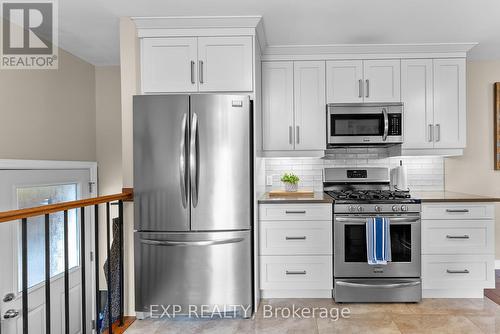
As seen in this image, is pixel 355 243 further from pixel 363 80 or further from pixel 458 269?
pixel 363 80

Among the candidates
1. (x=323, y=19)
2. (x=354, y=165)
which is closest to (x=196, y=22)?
(x=323, y=19)

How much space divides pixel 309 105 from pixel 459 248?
6.17 ft

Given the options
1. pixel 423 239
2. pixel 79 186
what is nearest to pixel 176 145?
pixel 79 186

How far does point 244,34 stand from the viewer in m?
3.01

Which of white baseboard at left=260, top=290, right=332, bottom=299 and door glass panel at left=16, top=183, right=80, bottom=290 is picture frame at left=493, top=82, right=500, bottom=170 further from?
door glass panel at left=16, top=183, right=80, bottom=290

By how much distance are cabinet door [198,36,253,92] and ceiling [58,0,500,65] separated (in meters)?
0.23

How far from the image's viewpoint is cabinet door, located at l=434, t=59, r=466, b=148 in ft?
12.1

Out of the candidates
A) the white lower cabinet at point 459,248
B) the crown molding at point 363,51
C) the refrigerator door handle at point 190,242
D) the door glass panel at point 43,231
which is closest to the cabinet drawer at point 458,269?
the white lower cabinet at point 459,248

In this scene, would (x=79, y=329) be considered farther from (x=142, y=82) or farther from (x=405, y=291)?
(x=405, y=291)

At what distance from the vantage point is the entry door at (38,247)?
2941 mm

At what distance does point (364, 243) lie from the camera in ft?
10.7

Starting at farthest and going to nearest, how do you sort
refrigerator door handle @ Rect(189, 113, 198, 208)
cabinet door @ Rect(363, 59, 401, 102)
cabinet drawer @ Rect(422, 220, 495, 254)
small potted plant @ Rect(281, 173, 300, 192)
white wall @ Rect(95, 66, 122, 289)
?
1. white wall @ Rect(95, 66, 122, 289)
2. small potted plant @ Rect(281, 173, 300, 192)
3. cabinet door @ Rect(363, 59, 401, 102)
4. cabinet drawer @ Rect(422, 220, 495, 254)
5. refrigerator door handle @ Rect(189, 113, 198, 208)

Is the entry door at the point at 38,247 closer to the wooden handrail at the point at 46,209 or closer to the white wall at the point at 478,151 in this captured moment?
the wooden handrail at the point at 46,209

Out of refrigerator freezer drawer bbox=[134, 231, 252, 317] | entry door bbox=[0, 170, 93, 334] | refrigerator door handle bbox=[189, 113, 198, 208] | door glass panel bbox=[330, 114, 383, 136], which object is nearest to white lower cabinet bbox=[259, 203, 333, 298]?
refrigerator freezer drawer bbox=[134, 231, 252, 317]
